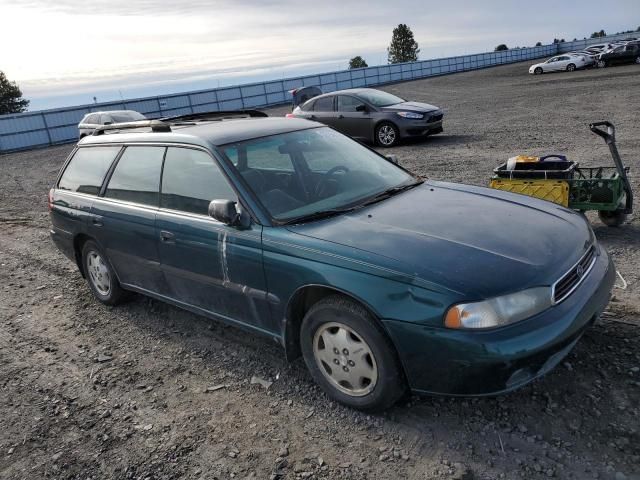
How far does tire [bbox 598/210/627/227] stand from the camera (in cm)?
566

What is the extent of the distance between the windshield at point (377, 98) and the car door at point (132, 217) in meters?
9.92

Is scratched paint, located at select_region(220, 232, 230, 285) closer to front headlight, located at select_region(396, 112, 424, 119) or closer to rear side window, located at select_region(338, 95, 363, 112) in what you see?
front headlight, located at select_region(396, 112, 424, 119)

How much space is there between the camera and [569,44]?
197 feet

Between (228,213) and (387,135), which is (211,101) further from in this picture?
(228,213)

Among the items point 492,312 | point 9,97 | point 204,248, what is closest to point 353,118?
point 204,248

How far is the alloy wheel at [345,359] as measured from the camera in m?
2.89

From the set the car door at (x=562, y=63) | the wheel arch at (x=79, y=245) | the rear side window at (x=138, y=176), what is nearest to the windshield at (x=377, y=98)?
the wheel arch at (x=79, y=245)

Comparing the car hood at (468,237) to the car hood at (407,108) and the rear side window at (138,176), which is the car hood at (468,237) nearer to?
the rear side window at (138,176)

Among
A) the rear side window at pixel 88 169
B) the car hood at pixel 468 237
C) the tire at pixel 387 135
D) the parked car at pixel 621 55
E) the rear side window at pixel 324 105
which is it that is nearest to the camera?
the car hood at pixel 468 237

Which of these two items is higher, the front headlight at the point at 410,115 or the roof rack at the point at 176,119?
the roof rack at the point at 176,119

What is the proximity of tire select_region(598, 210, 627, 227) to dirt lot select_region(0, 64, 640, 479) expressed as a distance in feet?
1.34

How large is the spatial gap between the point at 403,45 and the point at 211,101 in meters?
61.3

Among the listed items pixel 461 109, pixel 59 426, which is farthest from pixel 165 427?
pixel 461 109

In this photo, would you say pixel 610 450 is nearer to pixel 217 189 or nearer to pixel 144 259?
pixel 217 189
